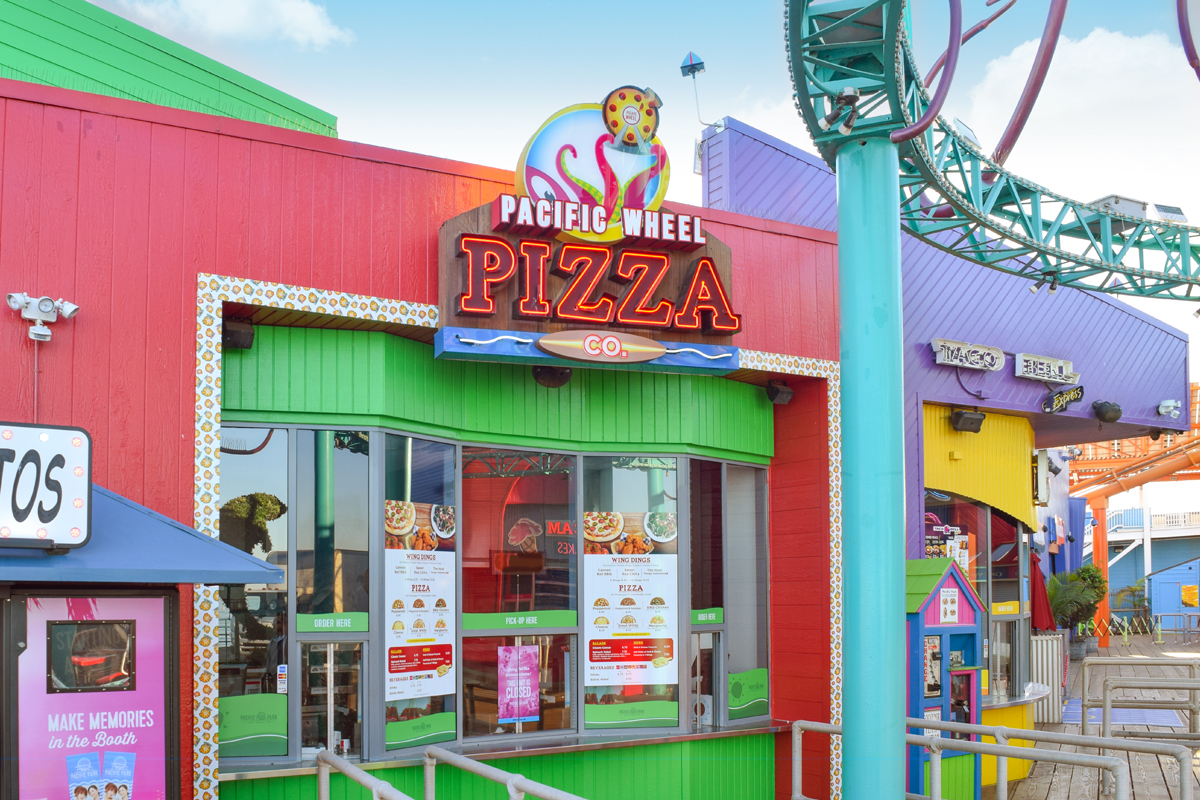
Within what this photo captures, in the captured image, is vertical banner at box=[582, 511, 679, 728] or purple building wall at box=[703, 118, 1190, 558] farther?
purple building wall at box=[703, 118, 1190, 558]

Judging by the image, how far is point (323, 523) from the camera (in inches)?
301

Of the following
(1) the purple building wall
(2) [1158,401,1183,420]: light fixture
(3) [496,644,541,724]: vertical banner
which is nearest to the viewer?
(3) [496,644,541,724]: vertical banner

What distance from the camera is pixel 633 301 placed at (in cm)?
846

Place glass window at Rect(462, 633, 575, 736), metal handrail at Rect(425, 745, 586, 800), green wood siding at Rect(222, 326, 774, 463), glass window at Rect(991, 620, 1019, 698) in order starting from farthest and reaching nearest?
glass window at Rect(991, 620, 1019, 698), glass window at Rect(462, 633, 575, 736), green wood siding at Rect(222, 326, 774, 463), metal handrail at Rect(425, 745, 586, 800)

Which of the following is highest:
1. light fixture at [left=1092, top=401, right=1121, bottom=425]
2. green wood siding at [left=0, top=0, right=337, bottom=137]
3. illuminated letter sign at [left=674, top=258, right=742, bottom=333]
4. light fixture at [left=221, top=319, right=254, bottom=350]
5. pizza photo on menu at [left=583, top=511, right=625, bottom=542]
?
green wood siding at [left=0, top=0, right=337, bottom=137]

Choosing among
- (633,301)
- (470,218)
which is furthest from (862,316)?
(470,218)

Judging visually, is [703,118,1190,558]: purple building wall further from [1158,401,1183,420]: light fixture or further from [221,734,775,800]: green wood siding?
[221,734,775,800]: green wood siding

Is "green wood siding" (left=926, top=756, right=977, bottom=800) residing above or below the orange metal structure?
below

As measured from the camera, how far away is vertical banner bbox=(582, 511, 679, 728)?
9.00 m

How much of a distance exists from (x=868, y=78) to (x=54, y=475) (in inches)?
203

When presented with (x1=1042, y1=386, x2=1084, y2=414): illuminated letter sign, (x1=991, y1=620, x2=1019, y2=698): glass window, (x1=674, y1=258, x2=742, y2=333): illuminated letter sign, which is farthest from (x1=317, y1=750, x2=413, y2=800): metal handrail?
(x1=1042, y1=386, x2=1084, y2=414): illuminated letter sign

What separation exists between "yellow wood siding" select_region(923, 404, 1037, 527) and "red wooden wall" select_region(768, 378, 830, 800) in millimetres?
2524

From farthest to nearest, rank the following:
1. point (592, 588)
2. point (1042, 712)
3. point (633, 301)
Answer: point (1042, 712), point (592, 588), point (633, 301)

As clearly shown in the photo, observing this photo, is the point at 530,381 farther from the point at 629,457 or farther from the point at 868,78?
the point at 868,78
